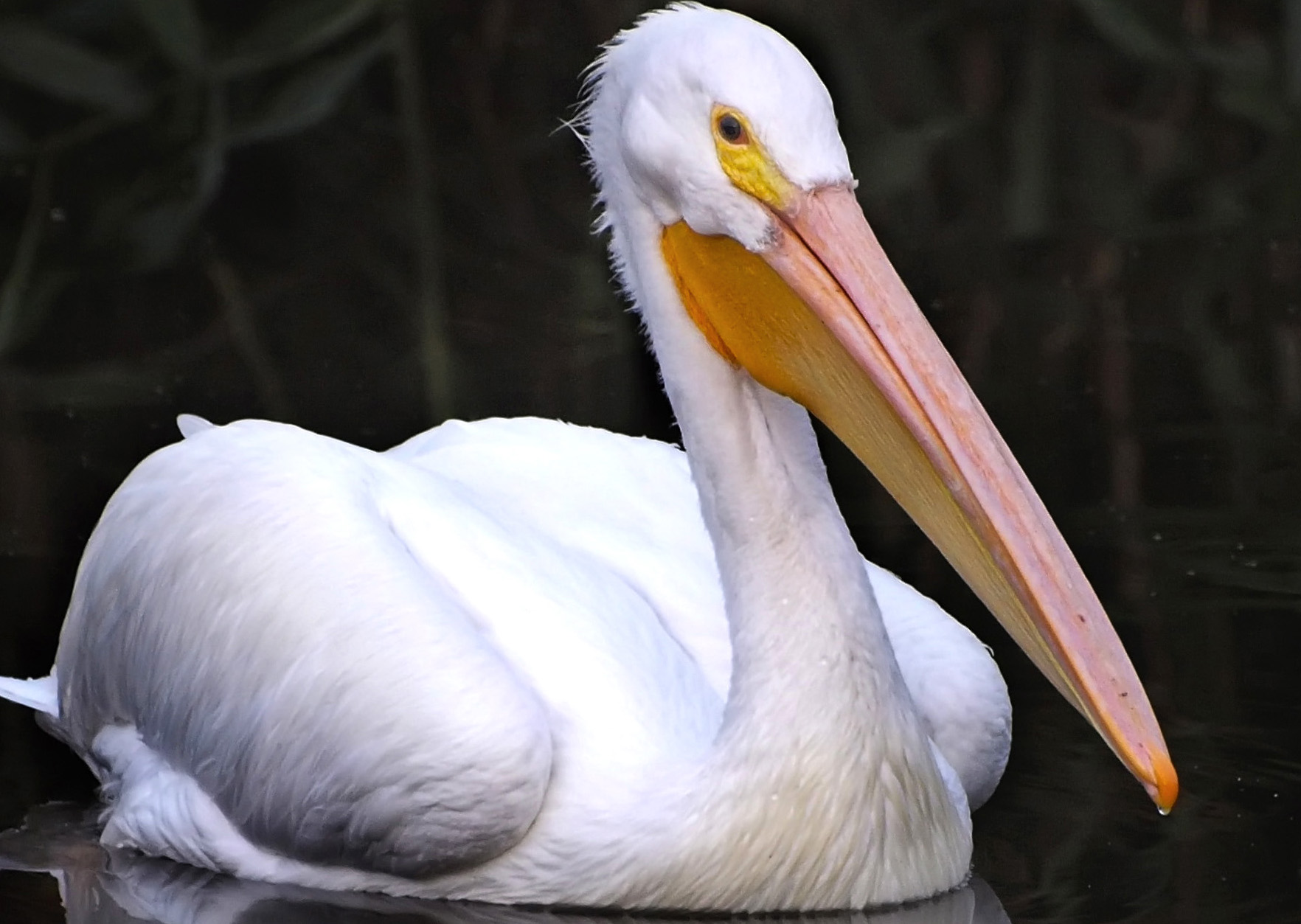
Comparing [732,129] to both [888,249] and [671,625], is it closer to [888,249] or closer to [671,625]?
[671,625]

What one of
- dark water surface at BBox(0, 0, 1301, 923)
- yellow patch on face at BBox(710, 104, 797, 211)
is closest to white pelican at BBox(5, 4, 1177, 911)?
yellow patch on face at BBox(710, 104, 797, 211)

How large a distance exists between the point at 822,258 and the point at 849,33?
519 centimetres

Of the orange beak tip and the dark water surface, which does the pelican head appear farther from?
the dark water surface

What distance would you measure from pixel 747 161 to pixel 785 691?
2.23ft

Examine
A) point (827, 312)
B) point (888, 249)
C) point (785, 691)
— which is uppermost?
point (827, 312)

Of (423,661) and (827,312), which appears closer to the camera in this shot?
(827,312)

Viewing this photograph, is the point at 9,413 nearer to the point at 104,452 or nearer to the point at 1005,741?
the point at 104,452

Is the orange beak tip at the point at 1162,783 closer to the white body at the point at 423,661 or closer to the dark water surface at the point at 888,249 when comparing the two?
the white body at the point at 423,661

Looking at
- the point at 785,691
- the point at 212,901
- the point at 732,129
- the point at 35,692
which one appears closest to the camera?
the point at 732,129

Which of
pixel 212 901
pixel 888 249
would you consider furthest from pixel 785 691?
pixel 888 249

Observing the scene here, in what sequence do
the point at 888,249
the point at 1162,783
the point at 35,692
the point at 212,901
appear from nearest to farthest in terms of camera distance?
the point at 1162,783 < the point at 212,901 < the point at 35,692 < the point at 888,249

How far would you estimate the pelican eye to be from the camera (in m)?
3.03

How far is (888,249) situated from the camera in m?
7.34

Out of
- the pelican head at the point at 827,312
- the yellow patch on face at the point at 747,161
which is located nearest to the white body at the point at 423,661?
the pelican head at the point at 827,312
